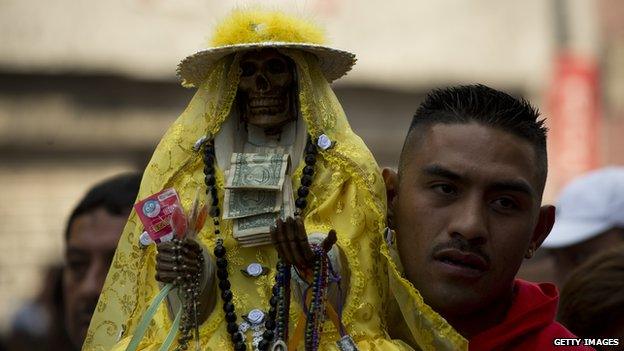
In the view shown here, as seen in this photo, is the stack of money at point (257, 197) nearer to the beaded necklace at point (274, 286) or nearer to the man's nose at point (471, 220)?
the beaded necklace at point (274, 286)

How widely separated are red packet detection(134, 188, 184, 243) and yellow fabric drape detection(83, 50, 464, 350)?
0.29m

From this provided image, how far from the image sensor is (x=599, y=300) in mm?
5398

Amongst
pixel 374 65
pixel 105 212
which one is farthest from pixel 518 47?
pixel 105 212

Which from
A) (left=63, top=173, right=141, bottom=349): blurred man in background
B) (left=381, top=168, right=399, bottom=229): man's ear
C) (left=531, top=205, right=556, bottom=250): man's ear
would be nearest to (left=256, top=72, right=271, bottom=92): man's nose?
(left=381, top=168, right=399, bottom=229): man's ear

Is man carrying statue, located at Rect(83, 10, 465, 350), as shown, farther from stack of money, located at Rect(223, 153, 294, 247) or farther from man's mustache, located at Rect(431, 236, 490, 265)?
man's mustache, located at Rect(431, 236, 490, 265)

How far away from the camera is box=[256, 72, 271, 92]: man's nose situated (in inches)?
198

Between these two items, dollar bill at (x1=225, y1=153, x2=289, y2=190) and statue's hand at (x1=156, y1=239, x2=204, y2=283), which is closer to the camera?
statue's hand at (x1=156, y1=239, x2=204, y2=283)

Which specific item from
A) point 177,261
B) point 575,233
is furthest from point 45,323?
point 177,261

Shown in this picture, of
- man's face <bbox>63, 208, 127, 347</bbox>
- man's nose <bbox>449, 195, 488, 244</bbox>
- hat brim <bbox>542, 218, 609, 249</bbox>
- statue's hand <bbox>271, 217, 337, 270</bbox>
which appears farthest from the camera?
hat brim <bbox>542, 218, 609, 249</bbox>

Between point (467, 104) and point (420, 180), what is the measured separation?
0.32 metres

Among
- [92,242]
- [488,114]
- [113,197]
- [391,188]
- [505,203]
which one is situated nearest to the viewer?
[505,203]

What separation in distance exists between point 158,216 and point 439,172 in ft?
2.91

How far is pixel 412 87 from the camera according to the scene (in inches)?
646

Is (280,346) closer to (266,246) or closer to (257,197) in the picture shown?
(266,246)
